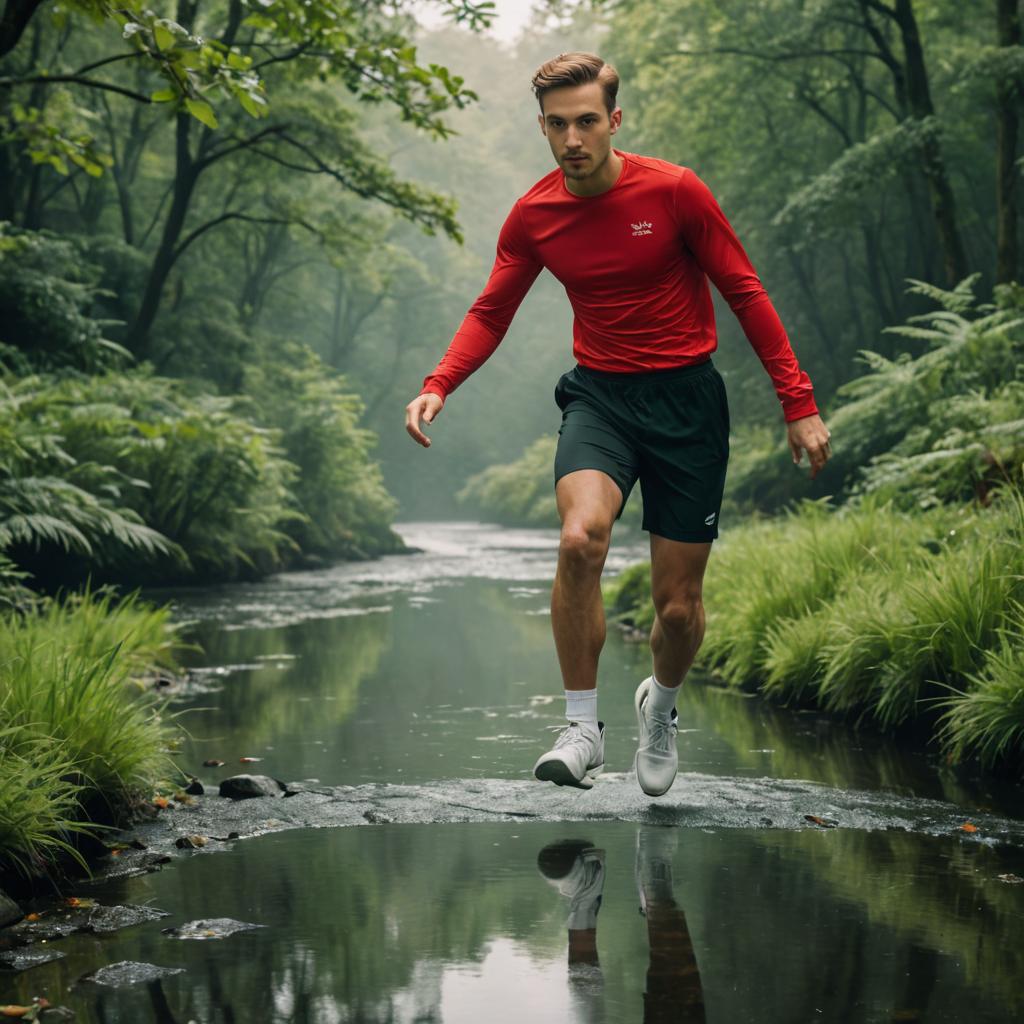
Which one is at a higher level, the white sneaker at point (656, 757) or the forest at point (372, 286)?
the forest at point (372, 286)

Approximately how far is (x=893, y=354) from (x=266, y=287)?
18448 millimetres

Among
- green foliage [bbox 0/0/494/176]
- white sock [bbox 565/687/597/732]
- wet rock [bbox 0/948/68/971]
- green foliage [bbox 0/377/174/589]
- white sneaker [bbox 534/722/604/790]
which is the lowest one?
wet rock [bbox 0/948/68/971]

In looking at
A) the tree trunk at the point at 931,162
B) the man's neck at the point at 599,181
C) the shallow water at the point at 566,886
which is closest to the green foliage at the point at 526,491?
the tree trunk at the point at 931,162

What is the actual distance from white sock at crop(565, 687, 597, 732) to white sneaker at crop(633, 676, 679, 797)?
0.48 metres

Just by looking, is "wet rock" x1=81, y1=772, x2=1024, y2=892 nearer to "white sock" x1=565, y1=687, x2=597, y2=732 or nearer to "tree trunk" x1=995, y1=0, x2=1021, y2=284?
"white sock" x1=565, y1=687, x2=597, y2=732

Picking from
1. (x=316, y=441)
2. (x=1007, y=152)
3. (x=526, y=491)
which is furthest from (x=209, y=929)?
(x=526, y=491)

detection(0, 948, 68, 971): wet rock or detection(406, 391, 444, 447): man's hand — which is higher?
detection(406, 391, 444, 447): man's hand

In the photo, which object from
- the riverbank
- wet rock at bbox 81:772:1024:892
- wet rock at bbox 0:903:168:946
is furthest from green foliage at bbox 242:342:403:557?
wet rock at bbox 0:903:168:946

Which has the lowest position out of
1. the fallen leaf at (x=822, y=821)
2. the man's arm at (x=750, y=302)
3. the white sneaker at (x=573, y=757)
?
the fallen leaf at (x=822, y=821)

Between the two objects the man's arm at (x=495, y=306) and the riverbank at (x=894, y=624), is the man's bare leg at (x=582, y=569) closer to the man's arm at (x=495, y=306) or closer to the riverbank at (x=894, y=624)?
the man's arm at (x=495, y=306)

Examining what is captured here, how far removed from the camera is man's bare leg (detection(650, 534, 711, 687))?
193 inches

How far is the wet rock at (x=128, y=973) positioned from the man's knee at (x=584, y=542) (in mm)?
1845

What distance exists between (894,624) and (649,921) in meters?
3.84

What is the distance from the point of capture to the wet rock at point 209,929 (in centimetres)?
352
